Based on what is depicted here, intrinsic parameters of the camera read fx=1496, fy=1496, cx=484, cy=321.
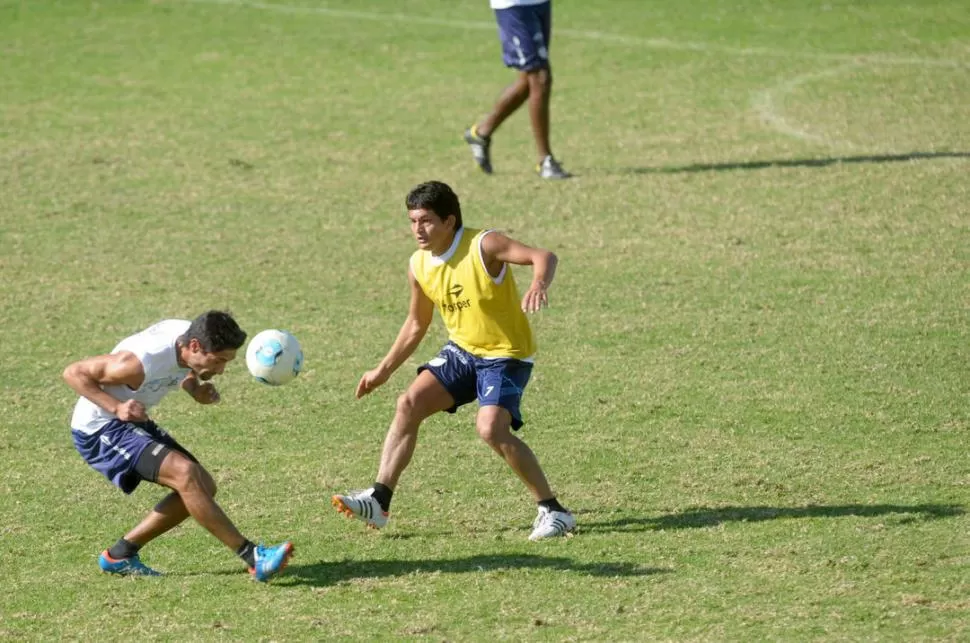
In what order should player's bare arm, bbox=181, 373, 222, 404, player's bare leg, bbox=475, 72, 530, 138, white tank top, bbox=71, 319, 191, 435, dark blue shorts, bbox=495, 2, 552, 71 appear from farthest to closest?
player's bare leg, bbox=475, 72, 530, 138 < dark blue shorts, bbox=495, 2, 552, 71 < player's bare arm, bbox=181, 373, 222, 404 < white tank top, bbox=71, 319, 191, 435

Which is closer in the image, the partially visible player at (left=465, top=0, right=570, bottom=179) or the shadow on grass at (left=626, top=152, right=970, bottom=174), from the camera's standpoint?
the partially visible player at (left=465, top=0, right=570, bottom=179)

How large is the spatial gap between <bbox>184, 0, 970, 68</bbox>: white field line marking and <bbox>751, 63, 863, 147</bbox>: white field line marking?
19.7 inches

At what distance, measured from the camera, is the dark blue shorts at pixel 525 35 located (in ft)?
44.4

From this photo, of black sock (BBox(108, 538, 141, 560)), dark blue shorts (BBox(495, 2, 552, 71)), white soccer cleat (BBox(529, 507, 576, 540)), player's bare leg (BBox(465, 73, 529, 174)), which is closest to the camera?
black sock (BBox(108, 538, 141, 560))

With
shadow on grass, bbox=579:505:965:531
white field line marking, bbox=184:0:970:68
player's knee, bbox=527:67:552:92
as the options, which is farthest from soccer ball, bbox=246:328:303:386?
white field line marking, bbox=184:0:970:68

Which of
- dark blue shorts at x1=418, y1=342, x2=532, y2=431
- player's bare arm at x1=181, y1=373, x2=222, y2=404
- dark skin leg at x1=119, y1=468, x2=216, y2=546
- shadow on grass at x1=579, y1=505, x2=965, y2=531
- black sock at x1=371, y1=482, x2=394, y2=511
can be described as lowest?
shadow on grass at x1=579, y1=505, x2=965, y2=531

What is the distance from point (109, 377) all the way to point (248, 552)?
1.01 meters

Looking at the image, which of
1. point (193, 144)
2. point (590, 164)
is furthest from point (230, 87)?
point (590, 164)

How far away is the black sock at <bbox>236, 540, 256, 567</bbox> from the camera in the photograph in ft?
22.1

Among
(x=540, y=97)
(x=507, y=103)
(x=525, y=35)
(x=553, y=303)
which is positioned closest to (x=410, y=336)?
(x=553, y=303)

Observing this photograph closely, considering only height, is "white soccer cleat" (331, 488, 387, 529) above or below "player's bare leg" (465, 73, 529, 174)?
below

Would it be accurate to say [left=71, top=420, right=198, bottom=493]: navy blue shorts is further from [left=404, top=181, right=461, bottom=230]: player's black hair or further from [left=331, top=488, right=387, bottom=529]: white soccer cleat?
[left=404, top=181, right=461, bottom=230]: player's black hair

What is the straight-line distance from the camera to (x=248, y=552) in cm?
675

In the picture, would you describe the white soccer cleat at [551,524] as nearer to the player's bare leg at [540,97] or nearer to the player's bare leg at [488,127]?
the player's bare leg at [540,97]
